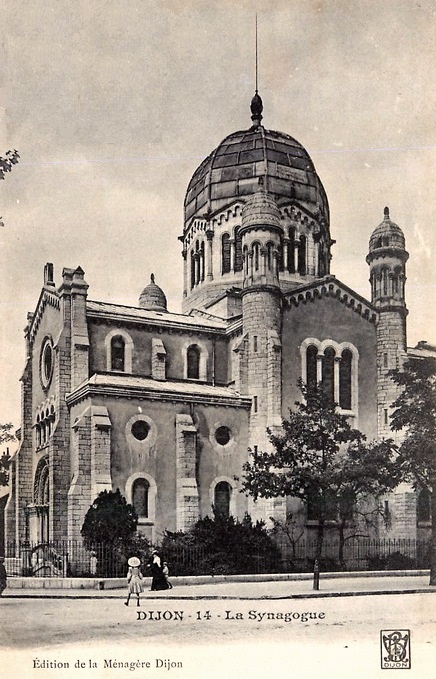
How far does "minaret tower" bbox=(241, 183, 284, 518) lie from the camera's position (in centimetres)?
4141

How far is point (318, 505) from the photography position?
36.5m

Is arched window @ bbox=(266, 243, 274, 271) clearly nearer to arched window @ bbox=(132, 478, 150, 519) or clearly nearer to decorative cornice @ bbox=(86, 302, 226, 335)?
decorative cornice @ bbox=(86, 302, 226, 335)

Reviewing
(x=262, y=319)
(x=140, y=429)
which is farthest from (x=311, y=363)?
(x=140, y=429)

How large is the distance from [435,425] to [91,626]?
15.4 meters

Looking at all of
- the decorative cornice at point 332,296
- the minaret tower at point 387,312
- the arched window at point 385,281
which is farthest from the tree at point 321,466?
the arched window at point 385,281

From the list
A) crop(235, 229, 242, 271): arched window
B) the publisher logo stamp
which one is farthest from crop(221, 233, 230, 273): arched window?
the publisher logo stamp

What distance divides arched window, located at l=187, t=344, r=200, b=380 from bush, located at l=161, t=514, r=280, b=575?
32.0 ft

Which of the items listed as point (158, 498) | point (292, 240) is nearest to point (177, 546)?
point (158, 498)

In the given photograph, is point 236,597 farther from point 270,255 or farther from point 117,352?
point 270,255

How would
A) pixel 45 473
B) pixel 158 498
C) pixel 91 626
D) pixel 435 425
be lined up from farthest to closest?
pixel 45 473 < pixel 158 498 < pixel 435 425 < pixel 91 626

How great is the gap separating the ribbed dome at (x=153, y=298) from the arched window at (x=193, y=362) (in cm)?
1279

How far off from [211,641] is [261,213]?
28931 millimetres

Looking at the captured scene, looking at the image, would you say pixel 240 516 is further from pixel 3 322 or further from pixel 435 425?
pixel 3 322

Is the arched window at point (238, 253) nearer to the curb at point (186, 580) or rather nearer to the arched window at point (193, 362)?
the arched window at point (193, 362)
